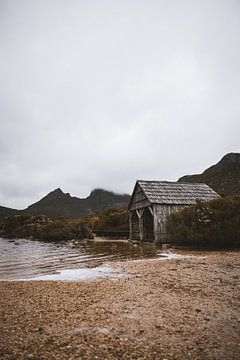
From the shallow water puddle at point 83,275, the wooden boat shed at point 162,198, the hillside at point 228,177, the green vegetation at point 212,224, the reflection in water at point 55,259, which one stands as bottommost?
the shallow water puddle at point 83,275

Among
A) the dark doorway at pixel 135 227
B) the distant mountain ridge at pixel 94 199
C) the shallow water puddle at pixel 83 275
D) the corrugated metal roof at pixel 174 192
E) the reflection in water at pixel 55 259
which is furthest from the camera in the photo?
the distant mountain ridge at pixel 94 199

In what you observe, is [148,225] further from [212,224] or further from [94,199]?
[94,199]

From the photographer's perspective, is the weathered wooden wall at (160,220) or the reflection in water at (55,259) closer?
the reflection in water at (55,259)

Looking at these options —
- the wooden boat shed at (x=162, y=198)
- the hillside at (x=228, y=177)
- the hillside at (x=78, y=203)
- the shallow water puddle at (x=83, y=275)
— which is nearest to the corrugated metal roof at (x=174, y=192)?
the wooden boat shed at (x=162, y=198)

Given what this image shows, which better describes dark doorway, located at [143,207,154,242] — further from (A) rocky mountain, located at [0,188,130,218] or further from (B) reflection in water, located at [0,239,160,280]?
(A) rocky mountain, located at [0,188,130,218]

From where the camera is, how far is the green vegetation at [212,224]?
1875 centimetres

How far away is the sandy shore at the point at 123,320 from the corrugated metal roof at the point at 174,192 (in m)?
16.1

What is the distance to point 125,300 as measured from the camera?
6559mm

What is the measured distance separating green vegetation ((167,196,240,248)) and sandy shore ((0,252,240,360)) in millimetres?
10665

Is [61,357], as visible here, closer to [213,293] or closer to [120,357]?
[120,357]

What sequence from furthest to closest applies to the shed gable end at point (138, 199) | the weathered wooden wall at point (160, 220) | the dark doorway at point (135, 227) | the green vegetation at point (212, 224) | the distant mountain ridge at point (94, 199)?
1. the distant mountain ridge at point (94, 199)
2. the dark doorway at point (135, 227)
3. the shed gable end at point (138, 199)
4. the weathered wooden wall at point (160, 220)
5. the green vegetation at point (212, 224)

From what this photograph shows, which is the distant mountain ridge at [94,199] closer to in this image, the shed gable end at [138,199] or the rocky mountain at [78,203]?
the rocky mountain at [78,203]

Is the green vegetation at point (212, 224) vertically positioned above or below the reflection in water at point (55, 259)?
above

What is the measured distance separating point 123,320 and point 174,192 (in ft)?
71.5
